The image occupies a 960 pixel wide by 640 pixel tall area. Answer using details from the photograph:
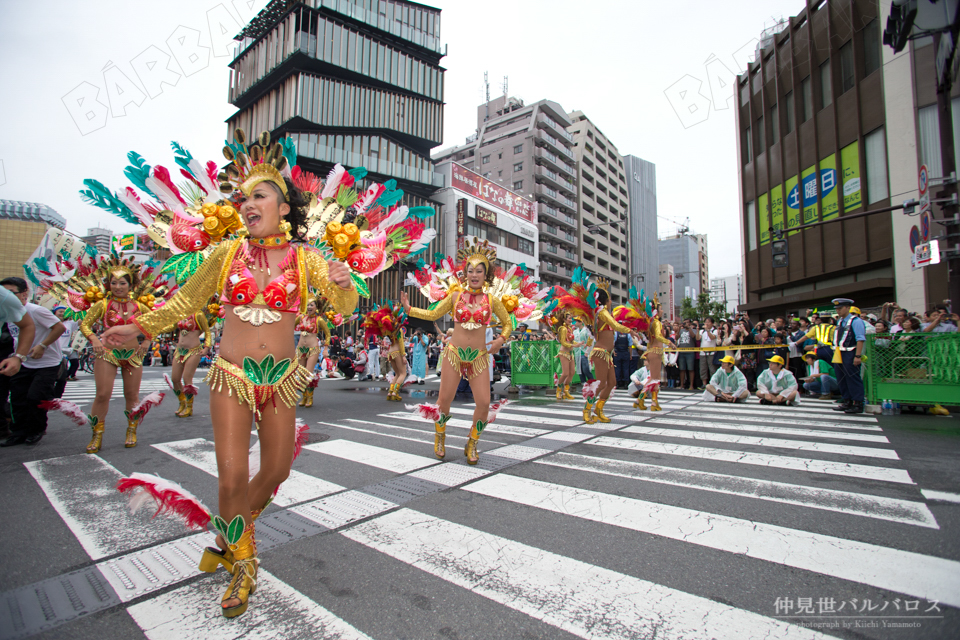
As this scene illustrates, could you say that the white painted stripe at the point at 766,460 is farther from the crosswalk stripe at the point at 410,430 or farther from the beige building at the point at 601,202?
the beige building at the point at 601,202

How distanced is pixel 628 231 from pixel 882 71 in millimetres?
73577

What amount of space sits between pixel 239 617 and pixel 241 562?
0.23 meters

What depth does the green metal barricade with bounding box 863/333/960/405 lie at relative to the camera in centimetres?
739

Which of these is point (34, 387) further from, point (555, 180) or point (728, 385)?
point (555, 180)

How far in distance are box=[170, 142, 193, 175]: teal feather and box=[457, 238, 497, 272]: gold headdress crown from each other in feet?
8.84

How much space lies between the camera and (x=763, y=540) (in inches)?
112

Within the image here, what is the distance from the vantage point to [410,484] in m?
3.98

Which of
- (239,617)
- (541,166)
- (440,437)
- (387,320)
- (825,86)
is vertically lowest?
(239,617)

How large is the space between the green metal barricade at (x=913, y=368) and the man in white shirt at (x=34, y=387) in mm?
12115

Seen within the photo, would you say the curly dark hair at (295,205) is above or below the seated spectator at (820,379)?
above

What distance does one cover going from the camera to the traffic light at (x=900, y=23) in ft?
24.0

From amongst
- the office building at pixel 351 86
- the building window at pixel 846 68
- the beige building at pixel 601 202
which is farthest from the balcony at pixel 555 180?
the building window at pixel 846 68

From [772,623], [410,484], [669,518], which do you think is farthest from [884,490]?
[410,484]

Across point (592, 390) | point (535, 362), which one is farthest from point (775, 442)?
point (535, 362)
